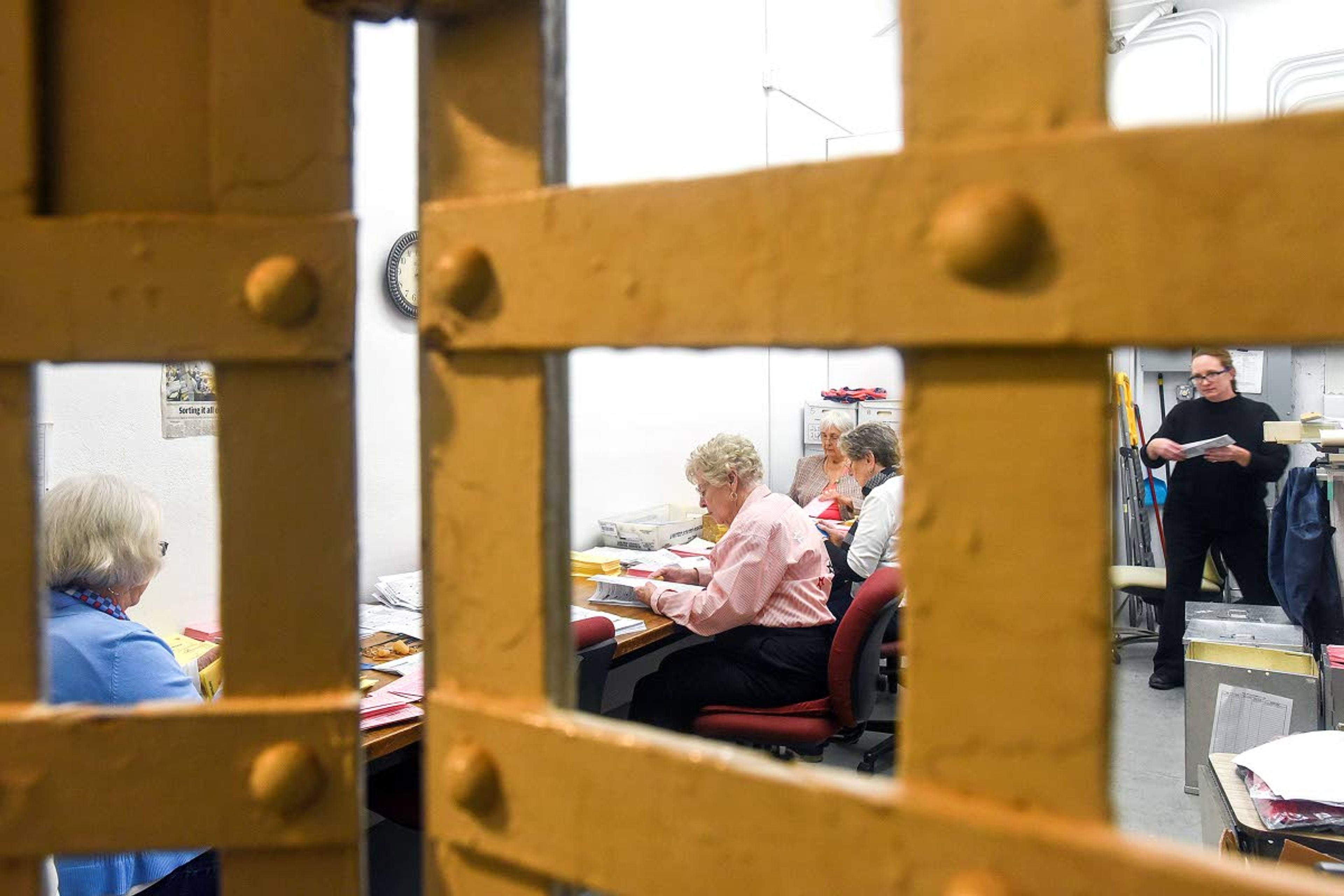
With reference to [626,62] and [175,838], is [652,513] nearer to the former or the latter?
[626,62]

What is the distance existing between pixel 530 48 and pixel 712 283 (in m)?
0.20

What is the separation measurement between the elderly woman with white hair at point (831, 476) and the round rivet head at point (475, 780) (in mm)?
4478

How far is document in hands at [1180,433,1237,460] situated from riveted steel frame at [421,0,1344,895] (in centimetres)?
446

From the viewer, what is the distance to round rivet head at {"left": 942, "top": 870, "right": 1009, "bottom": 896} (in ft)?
1.33

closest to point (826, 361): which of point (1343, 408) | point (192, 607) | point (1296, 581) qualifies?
point (1343, 408)

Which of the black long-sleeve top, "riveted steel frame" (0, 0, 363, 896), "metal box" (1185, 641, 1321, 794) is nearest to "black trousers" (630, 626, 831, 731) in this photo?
"metal box" (1185, 641, 1321, 794)

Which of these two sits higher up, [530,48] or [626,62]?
[626,62]

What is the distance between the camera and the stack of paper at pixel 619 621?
2.98 metres

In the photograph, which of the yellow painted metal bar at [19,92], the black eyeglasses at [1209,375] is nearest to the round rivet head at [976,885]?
the yellow painted metal bar at [19,92]

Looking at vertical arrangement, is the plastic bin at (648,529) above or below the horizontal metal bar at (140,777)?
below

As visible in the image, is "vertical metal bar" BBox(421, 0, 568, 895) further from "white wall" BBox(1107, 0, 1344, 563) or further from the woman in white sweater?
"white wall" BBox(1107, 0, 1344, 563)

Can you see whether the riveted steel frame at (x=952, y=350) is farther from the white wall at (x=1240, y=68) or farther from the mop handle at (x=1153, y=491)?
the white wall at (x=1240, y=68)

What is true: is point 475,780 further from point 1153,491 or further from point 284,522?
point 1153,491

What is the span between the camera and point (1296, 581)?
3506 millimetres
